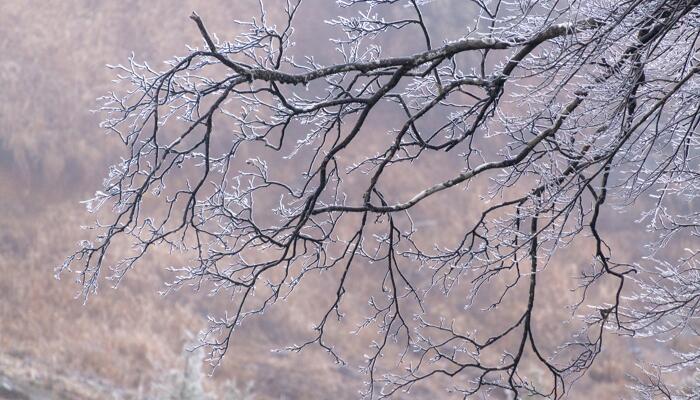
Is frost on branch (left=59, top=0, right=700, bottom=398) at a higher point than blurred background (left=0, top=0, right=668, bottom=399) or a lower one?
lower

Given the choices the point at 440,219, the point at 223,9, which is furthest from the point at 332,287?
the point at 223,9

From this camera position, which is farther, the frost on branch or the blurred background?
the blurred background

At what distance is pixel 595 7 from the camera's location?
12.4 feet

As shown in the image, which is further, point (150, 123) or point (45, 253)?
point (150, 123)

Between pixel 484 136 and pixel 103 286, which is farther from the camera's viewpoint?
pixel 103 286

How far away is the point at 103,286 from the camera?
779 inches

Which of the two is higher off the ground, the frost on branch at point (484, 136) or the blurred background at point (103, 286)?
the blurred background at point (103, 286)

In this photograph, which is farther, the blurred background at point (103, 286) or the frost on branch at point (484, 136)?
the blurred background at point (103, 286)

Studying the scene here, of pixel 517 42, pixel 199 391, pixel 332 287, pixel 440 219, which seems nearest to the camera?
pixel 517 42

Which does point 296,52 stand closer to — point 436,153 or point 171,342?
point 436,153

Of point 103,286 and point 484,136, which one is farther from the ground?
point 103,286

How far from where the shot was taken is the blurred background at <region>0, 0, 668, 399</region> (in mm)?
16516

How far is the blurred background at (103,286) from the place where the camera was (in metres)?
16.5

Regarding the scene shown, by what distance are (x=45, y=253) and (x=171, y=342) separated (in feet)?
13.1
